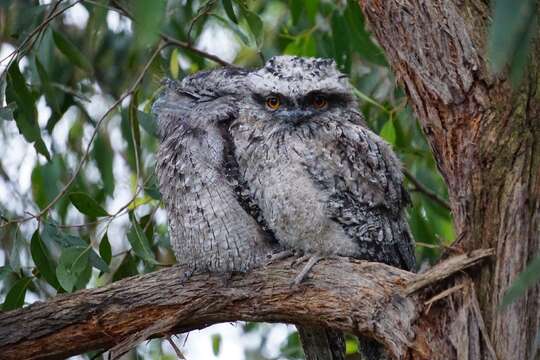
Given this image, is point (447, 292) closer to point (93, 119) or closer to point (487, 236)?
point (487, 236)

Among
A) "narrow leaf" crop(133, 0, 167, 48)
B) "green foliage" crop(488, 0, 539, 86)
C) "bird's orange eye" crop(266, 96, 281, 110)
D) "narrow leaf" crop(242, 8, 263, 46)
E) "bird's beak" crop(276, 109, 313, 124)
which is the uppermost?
"narrow leaf" crop(242, 8, 263, 46)

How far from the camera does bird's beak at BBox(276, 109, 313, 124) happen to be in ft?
9.36

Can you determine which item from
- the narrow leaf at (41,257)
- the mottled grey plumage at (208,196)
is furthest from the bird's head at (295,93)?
the narrow leaf at (41,257)

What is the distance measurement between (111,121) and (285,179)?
1.92 metres

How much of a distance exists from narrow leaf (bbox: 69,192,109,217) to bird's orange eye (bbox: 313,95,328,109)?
82cm

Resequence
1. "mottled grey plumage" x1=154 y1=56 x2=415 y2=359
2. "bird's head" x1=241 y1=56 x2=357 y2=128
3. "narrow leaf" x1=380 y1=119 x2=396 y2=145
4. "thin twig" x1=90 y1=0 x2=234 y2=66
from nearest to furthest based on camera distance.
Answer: "mottled grey plumage" x1=154 y1=56 x2=415 y2=359 → "bird's head" x1=241 y1=56 x2=357 y2=128 → "thin twig" x1=90 y1=0 x2=234 y2=66 → "narrow leaf" x1=380 y1=119 x2=396 y2=145

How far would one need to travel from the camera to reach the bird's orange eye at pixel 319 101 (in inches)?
116

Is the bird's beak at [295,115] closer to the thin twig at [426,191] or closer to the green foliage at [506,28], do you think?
the thin twig at [426,191]

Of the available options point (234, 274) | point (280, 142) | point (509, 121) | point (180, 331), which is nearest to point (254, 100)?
point (280, 142)

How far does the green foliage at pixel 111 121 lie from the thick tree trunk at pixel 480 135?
0.90 m

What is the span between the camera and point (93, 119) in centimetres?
425

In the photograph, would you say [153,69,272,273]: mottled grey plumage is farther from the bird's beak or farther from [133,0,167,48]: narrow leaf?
[133,0,167,48]: narrow leaf

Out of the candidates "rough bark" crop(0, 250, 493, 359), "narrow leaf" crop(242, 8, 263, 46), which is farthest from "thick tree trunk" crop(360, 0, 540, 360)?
"narrow leaf" crop(242, 8, 263, 46)

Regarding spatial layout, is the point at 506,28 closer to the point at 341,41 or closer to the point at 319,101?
the point at 319,101
